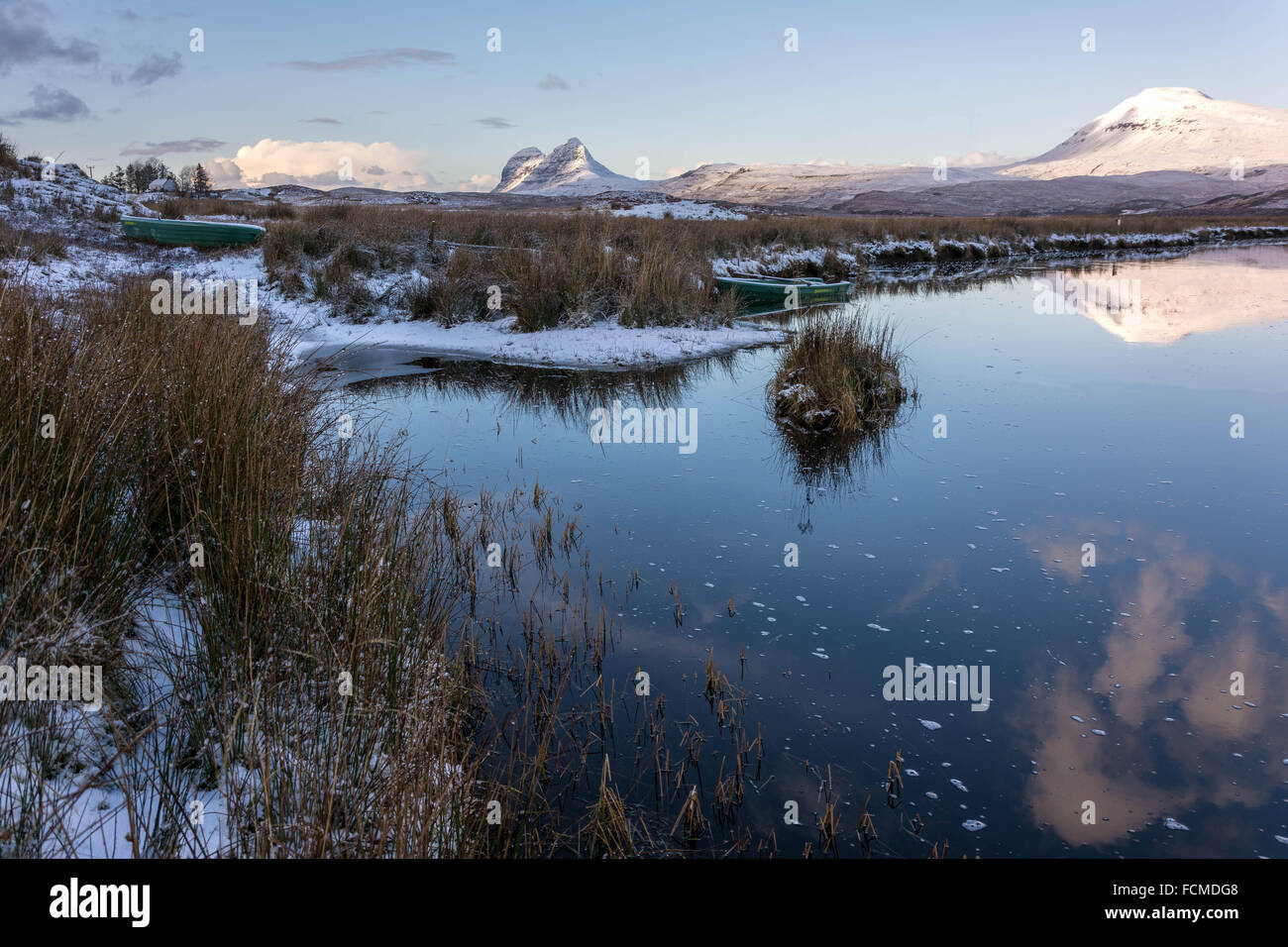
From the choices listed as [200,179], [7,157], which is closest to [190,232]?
[7,157]

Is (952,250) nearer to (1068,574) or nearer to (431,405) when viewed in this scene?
(431,405)

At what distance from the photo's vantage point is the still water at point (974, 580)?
3.12 meters

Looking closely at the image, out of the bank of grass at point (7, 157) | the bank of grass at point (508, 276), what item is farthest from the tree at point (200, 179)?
the bank of grass at point (508, 276)

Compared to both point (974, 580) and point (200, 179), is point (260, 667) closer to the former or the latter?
point (974, 580)

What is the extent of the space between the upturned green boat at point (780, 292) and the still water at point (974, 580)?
17.3ft

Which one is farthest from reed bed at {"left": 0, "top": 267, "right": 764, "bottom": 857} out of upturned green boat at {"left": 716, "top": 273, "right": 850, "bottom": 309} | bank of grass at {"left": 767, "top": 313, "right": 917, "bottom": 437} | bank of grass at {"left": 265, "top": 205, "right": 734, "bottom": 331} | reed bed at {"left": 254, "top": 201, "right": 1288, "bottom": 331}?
upturned green boat at {"left": 716, "top": 273, "right": 850, "bottom": 309}

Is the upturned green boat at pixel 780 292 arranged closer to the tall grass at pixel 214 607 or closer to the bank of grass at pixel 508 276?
the bank of grass at pixel 508 276

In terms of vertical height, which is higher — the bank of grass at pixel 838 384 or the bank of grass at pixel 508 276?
the bank of grass at pixel 508 276

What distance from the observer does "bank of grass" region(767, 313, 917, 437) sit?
8.38 m

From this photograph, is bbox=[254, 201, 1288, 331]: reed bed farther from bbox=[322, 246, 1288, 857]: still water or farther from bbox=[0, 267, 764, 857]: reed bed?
bbox=[0, 267, 764, 857]: reed bed

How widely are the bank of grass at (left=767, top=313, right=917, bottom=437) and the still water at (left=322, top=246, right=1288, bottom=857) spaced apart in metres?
0.37
